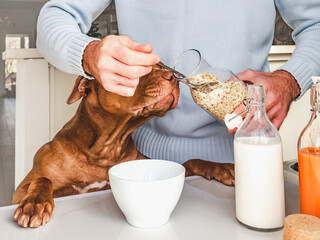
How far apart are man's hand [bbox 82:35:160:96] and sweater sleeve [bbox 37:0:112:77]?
9cm

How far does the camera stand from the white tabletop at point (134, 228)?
60cm

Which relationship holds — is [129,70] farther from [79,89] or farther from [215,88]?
[79,89]

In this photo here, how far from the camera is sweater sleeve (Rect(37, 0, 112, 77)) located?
0.80 metres

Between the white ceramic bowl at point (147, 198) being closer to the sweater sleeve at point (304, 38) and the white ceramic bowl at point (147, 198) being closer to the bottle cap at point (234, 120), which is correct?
the bottle cap at point (234, 120)

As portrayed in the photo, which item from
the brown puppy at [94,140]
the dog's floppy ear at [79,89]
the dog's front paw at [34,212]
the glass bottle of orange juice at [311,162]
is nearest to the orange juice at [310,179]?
the glass bottle of orange juice at [311,162]

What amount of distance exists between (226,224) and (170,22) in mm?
666

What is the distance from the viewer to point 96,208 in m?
0.73

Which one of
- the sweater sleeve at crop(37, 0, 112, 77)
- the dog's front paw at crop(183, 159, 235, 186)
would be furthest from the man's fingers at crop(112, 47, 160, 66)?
the dog's front paw at crop(183, 159, 235, 186)

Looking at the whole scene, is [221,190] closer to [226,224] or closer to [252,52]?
[226,224]

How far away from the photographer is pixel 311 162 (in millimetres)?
552

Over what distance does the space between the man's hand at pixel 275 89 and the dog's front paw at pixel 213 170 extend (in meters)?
0.18

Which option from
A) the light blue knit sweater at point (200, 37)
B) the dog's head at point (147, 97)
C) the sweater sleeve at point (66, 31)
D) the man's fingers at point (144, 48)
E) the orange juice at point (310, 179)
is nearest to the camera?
the orange juice at point (310, 179)

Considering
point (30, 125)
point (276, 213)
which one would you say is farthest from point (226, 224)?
point (30, 125)

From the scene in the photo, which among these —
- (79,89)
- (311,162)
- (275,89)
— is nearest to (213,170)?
(275,89)
